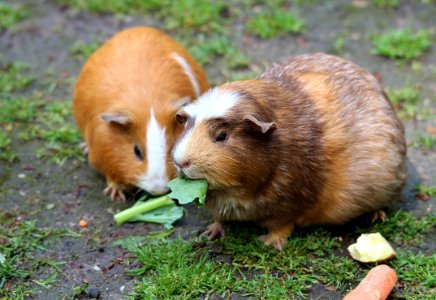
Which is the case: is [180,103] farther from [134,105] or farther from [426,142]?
[426,142]

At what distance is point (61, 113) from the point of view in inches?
222

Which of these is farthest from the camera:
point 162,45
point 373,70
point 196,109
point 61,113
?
point 373,70

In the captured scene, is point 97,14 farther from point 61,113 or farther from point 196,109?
point 196,109

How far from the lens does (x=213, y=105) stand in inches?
146

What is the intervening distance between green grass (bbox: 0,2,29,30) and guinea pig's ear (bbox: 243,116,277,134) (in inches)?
156

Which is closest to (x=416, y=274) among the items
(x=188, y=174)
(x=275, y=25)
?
(x=188, y=174)

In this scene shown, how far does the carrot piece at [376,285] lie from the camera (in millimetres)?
3654

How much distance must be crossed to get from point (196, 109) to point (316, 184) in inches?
35.8

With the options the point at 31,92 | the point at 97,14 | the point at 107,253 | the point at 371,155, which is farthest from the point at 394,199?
the point at 97,14

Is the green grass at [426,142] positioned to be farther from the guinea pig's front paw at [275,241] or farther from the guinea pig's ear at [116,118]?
the guinea pig's ear at [116,118]

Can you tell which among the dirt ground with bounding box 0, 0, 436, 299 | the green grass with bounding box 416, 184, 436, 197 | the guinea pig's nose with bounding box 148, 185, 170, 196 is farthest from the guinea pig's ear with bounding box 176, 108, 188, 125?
the green grass with bounding box 416, 184, 436, 197

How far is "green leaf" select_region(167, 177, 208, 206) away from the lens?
3635 millimetres

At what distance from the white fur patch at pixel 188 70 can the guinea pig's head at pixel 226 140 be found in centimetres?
118

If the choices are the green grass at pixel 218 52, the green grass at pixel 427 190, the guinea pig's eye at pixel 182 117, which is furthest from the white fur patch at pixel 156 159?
the green grass at pixel 218 52
